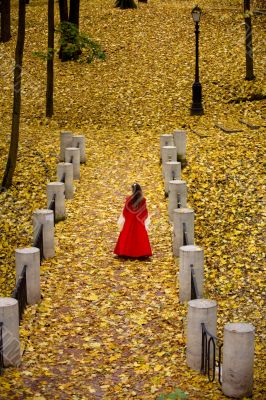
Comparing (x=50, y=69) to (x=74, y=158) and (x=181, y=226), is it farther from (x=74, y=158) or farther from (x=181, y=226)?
(x=181, y=226)

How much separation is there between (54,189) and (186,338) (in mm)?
5711

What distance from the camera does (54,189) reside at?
1522cm

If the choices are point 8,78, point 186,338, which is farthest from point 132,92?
point 186,338

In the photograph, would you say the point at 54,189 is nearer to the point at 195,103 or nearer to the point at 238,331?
the point at 238,331

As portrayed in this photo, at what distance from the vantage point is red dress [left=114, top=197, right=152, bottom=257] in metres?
13.1

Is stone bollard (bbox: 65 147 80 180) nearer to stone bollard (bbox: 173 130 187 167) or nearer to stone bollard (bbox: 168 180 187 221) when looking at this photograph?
stone bollard (bbox: 173 130 187 167)

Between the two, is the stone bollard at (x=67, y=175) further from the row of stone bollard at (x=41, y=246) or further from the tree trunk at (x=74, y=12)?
the tree trunk at (x=74, y=12)

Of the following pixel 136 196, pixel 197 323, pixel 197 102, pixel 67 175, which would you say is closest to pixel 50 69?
pixel 197 102

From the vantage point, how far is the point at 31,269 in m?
11.3

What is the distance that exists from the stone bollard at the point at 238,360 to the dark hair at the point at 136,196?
486cm

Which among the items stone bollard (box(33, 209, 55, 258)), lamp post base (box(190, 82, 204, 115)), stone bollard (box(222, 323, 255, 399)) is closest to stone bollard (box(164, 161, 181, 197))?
stone bollard (box(33, 209, 55, 258))

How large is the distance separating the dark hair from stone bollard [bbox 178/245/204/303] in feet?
6.77

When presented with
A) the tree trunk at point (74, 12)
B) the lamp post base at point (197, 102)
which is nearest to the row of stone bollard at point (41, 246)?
the lamp post base at point (197, 102)

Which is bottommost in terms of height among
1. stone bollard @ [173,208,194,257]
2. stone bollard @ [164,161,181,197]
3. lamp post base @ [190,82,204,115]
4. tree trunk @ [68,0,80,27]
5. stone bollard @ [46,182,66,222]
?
stone bollard @ [173,208,194,257]
